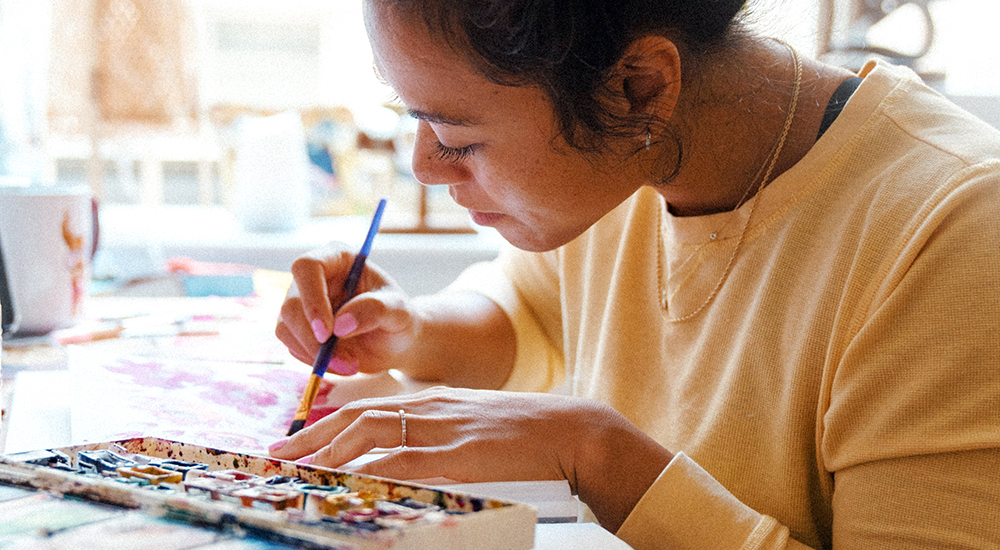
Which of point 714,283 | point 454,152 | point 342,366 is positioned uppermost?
point 454,152

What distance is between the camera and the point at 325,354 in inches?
28.0

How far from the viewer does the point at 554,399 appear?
0.54 m

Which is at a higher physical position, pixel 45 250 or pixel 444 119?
pixel 444 119

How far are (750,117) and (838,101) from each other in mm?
69

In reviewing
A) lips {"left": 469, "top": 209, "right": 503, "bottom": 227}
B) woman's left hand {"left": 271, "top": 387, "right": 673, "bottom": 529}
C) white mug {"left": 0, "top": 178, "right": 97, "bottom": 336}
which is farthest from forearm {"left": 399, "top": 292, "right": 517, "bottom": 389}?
white mug {"left": 0, "top": 178, "right": 97, "bottom": 336}

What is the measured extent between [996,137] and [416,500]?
480mm

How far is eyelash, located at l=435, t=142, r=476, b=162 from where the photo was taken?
23.8 inches

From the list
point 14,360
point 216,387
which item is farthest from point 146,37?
point 216,387

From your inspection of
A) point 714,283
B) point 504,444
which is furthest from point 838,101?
point 504,444

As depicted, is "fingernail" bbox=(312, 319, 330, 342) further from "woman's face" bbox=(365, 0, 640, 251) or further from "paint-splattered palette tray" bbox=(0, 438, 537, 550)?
"paint-splattered palette tray" bbox=(0, 438, 537, 550)

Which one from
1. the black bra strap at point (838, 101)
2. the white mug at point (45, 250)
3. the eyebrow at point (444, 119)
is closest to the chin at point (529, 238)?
the eyebrow at point (444, 119)

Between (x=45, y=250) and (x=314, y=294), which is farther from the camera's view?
(x=45, y=250)

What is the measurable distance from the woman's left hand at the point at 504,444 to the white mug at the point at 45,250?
0.53m

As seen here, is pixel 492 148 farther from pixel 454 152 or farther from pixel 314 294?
pixel 314 294
